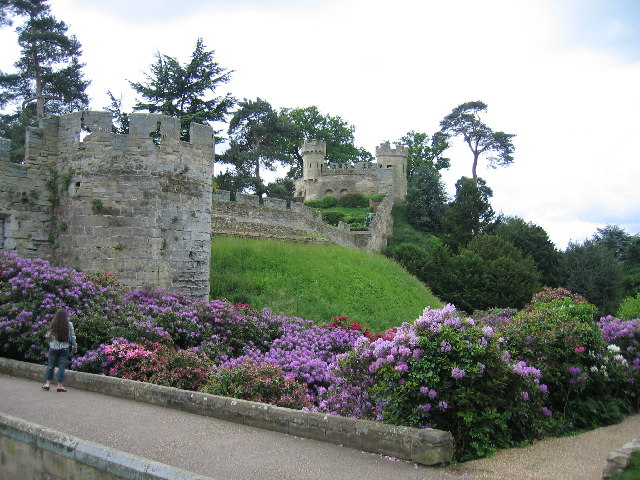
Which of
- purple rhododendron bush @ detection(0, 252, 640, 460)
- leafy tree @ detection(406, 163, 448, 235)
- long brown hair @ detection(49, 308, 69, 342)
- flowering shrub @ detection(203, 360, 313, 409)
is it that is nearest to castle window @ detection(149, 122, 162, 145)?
purple rhododendron bush @ detection(0, 252, 640, 460)

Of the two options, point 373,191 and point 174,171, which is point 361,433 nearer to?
point 174,171

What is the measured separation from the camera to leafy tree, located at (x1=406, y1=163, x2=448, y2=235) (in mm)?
55969

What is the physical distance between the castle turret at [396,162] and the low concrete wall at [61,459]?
2168 inches

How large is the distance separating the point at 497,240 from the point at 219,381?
36880 mm

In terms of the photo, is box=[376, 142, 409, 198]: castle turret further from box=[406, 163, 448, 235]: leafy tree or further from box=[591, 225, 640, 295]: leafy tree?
box=[591, 225, 640, 295]: leafy tree

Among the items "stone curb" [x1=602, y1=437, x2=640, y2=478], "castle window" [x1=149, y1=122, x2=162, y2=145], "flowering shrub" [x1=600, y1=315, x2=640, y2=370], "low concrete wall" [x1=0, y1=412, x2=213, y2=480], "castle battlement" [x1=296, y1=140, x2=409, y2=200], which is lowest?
"low concrete wall" [x1=0, y1=412, x2=213, y2=480]

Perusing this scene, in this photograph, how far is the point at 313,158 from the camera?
58781 mm

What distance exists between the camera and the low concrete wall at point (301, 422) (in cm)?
579

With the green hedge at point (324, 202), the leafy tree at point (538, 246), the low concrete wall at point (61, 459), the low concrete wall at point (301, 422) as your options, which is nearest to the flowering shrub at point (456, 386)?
the low concrete wall at point (301, 422)

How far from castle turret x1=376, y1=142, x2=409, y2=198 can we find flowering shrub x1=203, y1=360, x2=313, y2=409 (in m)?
52.8

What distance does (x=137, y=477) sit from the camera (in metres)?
5.45

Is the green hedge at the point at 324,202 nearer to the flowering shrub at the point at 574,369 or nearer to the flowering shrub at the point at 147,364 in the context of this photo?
the flowering shrub at the point at 147,364

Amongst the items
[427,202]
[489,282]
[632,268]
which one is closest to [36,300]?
[489,282]

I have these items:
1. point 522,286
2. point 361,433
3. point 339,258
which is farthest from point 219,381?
point 522,286
